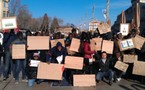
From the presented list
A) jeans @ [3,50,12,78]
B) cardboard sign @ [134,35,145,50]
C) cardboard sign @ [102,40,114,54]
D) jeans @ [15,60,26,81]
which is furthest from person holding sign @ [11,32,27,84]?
cardboard sign @ [134,35,145,50]

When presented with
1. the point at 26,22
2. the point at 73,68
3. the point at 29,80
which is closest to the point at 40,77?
the point at 29,80

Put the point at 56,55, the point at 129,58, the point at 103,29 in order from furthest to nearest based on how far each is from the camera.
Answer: the point at 103,29 < the point at 129,58 < the point at 56,55

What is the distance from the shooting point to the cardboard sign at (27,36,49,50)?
49.6ft

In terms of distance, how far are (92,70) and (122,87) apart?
1.76 m

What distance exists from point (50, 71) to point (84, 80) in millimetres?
1275

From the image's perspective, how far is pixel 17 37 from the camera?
14914 millimetres

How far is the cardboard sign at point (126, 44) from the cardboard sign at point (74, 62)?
2.11 metres

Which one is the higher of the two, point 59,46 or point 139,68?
point 59,46

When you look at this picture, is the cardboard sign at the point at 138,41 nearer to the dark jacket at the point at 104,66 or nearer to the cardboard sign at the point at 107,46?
the cardboard sign at the point at 107,46

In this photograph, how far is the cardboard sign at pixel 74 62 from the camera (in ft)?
47.5

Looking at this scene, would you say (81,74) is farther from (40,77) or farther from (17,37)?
(17,37)

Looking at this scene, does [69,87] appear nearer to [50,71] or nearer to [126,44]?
[50,71]

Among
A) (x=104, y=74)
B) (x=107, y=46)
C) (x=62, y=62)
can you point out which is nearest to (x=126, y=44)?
A: (x=107, y=46)

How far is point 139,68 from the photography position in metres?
15.0
